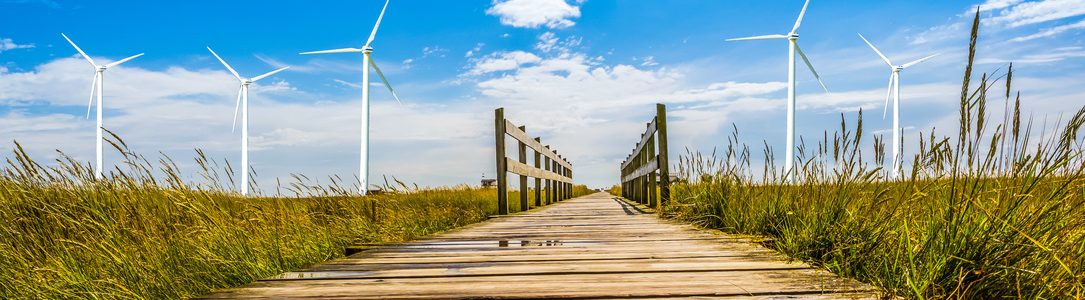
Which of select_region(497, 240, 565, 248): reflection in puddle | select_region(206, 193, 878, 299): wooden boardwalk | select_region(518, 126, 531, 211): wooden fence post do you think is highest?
select_region(518, 126, 531, 211): wooden fence post

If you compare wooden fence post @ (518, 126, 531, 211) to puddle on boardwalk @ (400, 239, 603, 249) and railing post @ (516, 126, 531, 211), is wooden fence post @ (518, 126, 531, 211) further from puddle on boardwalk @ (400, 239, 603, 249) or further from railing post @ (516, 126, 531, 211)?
puddle on boardwalk @ (400, 239, 603, 249)

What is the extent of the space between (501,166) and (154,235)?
4561mm

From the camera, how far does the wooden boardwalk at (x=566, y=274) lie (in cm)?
236

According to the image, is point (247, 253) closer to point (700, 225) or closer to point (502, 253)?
point (502, 253)

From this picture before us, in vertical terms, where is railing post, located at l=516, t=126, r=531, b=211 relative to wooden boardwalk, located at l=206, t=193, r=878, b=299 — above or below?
above

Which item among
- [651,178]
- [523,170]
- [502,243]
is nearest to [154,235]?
[502,243]

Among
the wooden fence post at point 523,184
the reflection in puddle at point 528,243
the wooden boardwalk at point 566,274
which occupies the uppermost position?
the wooden fence post at point 523,184

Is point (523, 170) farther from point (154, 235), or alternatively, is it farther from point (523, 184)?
point (154, 235)

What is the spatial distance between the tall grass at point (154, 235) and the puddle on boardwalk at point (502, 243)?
448mm

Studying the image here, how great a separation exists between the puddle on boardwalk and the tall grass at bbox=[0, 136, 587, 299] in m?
0.45

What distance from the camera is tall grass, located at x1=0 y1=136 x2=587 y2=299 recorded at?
324 centimetres

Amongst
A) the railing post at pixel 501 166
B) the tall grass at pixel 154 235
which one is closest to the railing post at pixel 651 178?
the railing post at pixel 501 166

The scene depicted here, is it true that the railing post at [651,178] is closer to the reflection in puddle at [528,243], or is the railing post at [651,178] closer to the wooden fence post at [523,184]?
the wooden fence post at [523,184]

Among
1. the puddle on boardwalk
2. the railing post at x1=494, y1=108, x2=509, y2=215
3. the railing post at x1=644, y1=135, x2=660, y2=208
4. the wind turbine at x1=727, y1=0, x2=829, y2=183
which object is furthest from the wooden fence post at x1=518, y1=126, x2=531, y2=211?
the wind turbine at x1=727, y1=0, x2=829, y2=183
